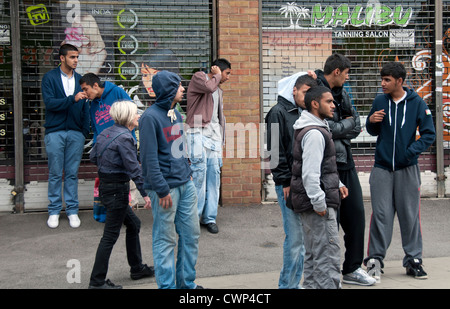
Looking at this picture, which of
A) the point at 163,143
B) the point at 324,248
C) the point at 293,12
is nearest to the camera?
the point at 324,248

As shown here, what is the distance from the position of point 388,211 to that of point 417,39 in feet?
14.3

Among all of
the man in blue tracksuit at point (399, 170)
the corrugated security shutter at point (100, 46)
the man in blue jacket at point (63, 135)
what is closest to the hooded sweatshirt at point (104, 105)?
the man in blue jacket at point (63, 135)

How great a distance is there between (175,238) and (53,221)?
3148 millimetres

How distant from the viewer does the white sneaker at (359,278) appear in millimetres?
5148

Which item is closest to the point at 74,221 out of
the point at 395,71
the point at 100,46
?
the point at 100,46

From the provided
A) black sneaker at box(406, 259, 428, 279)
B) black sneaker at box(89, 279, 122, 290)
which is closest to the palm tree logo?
black sneaker at box(406, 259, 428, 279)

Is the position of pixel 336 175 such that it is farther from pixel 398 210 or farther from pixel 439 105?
pixel 439 105

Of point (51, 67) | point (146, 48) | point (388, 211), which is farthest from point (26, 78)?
point (388, 211)

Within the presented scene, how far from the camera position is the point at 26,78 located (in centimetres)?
782

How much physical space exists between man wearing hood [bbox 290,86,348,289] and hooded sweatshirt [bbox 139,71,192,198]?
3.39 ft

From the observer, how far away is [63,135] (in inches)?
287

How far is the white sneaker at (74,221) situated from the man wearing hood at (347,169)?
369 cm

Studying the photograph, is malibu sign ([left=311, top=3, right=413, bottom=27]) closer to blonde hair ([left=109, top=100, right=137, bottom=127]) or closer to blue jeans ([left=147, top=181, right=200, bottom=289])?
blonde hair ([left=109, top=100, right=137, bottom=127])

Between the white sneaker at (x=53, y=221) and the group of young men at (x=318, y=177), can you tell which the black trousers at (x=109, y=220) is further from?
the white sneaker at (x=53, y=221)
